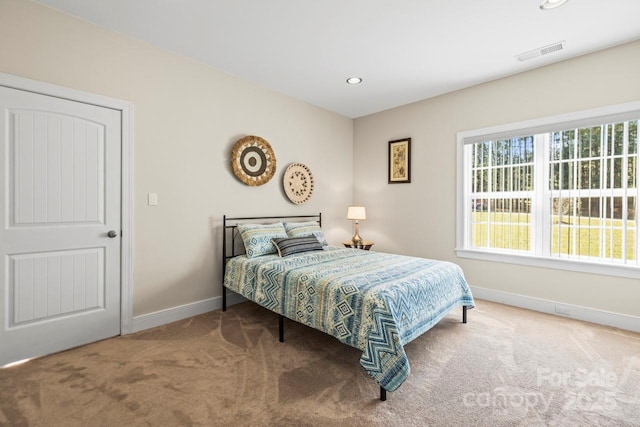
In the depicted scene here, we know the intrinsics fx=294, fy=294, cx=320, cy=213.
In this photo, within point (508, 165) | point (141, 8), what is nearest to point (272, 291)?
point (141, 8)

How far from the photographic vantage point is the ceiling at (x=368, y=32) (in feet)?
7.43

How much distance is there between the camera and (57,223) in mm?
2332

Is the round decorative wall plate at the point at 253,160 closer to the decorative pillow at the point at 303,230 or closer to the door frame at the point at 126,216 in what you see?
the decorative pillow at the point at 303,230

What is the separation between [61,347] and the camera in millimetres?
2354

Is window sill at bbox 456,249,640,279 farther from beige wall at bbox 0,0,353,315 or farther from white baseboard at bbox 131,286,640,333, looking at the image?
beige wall at bbox 0,0,353,315

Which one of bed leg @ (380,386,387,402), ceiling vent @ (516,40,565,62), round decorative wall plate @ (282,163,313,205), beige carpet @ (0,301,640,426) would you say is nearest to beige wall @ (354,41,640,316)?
ceiling vent @ (516,40,565,62)

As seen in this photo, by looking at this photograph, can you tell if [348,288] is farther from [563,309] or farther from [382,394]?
[563,309]

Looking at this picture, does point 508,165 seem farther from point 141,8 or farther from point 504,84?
point 141,8

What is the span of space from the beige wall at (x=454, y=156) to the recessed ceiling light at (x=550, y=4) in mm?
1124

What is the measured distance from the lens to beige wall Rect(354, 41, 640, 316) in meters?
2.83

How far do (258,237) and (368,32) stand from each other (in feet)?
7.40

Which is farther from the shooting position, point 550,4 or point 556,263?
point 556,263

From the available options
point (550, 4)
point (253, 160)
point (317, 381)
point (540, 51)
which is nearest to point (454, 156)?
point (540, 51)

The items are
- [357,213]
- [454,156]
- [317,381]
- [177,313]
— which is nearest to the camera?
[317,381]
